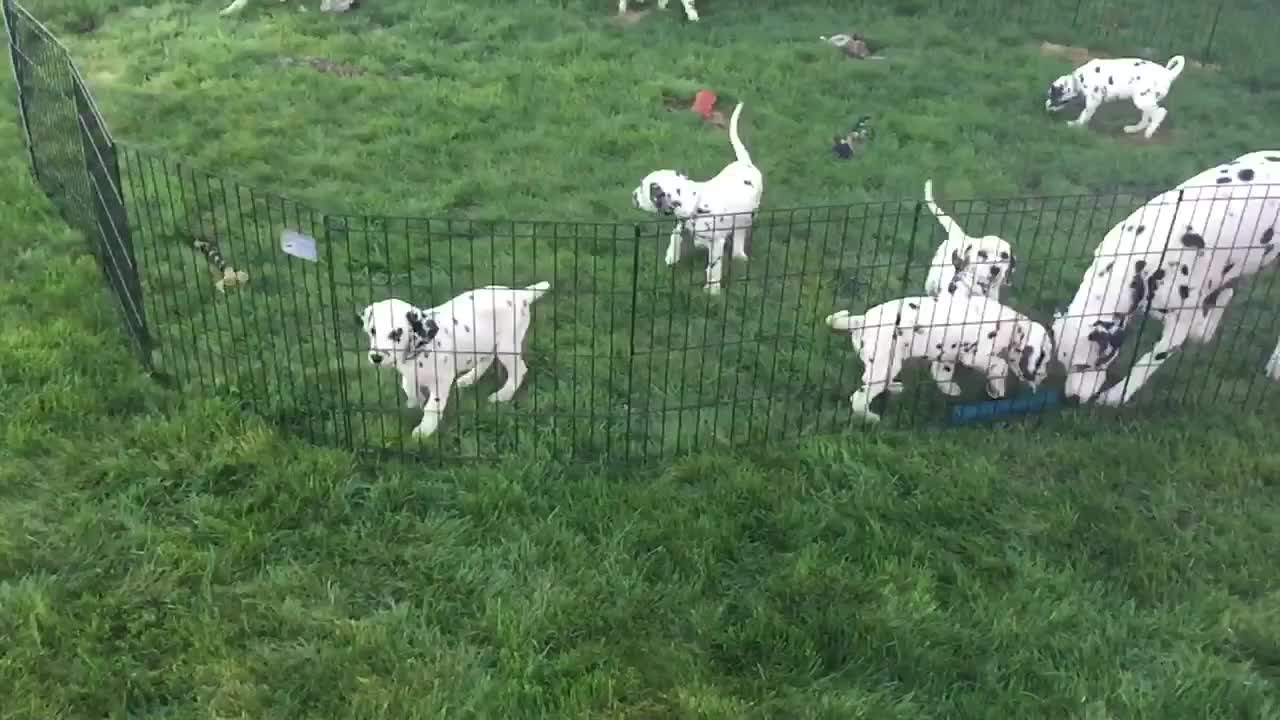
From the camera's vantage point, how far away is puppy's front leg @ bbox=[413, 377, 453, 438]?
4.85m

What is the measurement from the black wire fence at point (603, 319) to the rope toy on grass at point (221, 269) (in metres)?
0.01

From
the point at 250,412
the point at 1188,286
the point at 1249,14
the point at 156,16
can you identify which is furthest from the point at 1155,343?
the point at 156,16

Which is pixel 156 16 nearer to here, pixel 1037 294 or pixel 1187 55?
pixel 1037 294

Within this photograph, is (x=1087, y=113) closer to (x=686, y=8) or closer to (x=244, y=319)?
(x=686, y=8)

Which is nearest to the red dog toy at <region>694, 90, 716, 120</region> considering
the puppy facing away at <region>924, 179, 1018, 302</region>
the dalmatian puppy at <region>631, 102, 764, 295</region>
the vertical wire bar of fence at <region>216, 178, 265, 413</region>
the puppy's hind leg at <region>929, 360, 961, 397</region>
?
the dalmatian puppy at <region>631, 102, 764, 295</region>

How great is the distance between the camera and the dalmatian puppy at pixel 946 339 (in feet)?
16.6

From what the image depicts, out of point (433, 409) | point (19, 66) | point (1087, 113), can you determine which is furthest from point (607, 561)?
point (1087, 113)

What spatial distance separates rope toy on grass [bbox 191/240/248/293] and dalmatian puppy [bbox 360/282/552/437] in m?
1.32

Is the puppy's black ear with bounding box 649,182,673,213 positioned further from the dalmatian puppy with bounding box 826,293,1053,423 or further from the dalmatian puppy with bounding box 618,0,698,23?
the dalmatian puppy with bounding box 618,0,698,23

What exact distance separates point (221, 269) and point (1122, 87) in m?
6.47

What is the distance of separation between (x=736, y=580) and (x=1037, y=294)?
9.62ft

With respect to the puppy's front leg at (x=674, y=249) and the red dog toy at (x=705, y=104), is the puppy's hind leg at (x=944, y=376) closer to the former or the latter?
the puppy's front leg at (x=674, y=249)

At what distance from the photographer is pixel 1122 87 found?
827 centimetres

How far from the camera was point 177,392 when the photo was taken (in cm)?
493
